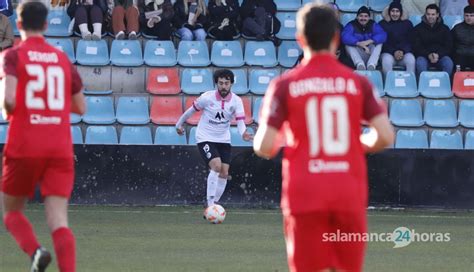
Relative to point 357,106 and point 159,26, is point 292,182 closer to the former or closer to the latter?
point 357,106

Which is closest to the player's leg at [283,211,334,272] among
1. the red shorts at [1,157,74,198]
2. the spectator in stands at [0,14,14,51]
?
the red shorts at [1,157,74,198]

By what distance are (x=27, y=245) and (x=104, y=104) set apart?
10.6 m

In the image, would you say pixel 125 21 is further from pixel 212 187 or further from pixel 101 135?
pixel 212 187

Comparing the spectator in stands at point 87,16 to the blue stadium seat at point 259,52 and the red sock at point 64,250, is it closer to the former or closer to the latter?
the blue stadium seat at point 259,52

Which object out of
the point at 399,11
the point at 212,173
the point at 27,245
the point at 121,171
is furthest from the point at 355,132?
the point at 399,11

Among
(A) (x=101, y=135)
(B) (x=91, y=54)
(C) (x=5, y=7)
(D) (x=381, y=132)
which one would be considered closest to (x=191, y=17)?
(B) (x=91, y=54)

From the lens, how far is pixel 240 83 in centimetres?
1917

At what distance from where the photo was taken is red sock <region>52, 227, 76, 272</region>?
782 centimetres

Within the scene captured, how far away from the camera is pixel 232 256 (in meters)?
11.4

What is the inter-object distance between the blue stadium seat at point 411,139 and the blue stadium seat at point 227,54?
286cm

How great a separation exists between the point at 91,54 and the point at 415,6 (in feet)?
20.0

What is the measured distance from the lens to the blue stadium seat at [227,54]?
19.4 metres

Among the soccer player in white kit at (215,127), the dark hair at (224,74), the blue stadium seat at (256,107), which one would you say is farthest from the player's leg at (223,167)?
the blue stadium seat at (256,107)

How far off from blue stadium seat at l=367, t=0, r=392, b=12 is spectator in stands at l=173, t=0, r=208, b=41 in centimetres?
300
